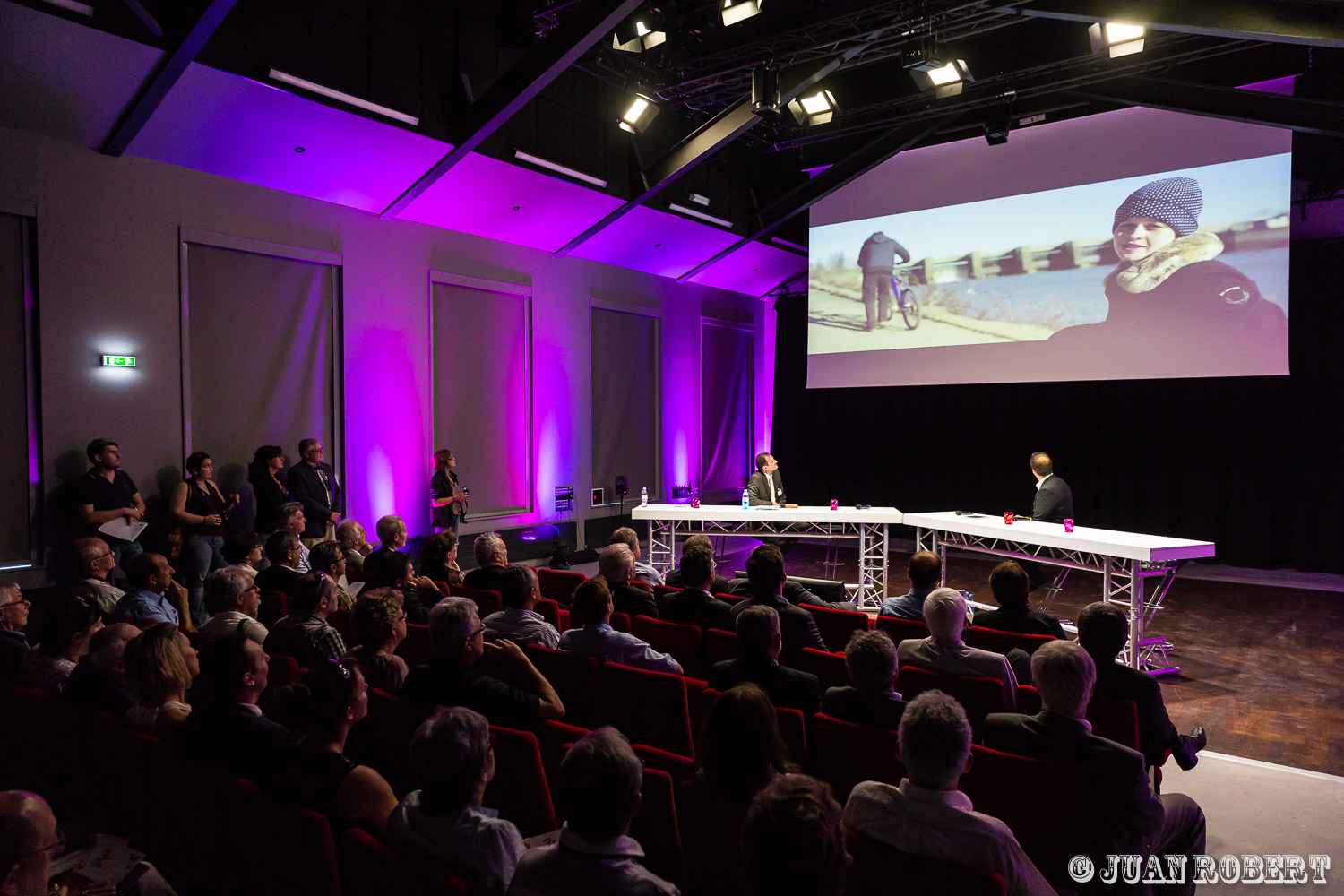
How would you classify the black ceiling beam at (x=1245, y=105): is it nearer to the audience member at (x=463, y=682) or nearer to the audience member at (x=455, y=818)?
the audience member at (x=463, y=682)

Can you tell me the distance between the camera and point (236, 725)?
78.5 inches

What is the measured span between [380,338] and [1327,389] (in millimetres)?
9670

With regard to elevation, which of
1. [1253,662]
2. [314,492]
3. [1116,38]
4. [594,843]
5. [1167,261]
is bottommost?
[1253,662]

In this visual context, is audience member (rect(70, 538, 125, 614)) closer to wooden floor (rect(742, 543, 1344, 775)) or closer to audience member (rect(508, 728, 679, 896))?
audience member (rect(508, 728, 679, 896))

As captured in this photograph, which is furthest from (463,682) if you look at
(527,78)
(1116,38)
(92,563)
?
(1116,38)

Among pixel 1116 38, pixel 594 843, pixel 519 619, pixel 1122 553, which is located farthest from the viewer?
pixel 1116 38

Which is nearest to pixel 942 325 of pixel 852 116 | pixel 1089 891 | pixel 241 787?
pixel 852 116

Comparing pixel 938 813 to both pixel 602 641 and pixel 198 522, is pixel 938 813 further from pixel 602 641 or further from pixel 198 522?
pixel 198 522

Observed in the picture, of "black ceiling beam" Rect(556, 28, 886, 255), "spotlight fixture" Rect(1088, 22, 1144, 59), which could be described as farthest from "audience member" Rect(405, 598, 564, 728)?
"spotlight fixture" Rect(1088, 22, 1144, 59)

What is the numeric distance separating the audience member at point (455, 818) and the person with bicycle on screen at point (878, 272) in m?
7.88

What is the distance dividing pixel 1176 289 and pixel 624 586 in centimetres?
609

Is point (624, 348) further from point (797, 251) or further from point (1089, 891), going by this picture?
point (1089, 891)

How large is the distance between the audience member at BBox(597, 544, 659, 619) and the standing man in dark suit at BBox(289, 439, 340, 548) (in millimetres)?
3351

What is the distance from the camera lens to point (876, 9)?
614cm
